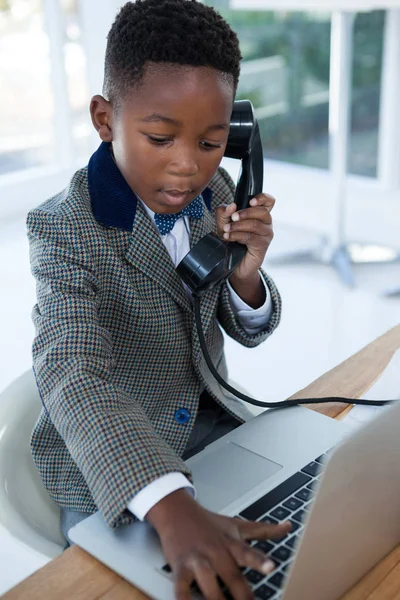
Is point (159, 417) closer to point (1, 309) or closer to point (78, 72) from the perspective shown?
point (1, 309)

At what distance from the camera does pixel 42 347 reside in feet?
2.69

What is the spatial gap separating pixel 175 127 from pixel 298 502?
1.38 ft

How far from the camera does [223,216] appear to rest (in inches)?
40.1

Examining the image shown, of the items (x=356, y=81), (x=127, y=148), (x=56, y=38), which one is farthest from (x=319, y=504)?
(x=56, y=38)

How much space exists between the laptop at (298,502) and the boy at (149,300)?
0.02 meters

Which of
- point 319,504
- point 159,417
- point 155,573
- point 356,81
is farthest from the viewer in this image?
point 356,81

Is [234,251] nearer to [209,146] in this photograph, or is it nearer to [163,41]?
[209,146]

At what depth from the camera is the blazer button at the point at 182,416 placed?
100cm

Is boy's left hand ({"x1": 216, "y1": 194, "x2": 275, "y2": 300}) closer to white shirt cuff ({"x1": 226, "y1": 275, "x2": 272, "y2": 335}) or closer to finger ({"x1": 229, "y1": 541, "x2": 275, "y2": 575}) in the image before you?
white shirt cuff ({"x1": 226, "y1": 275, "x2": 272, "y2": 335})

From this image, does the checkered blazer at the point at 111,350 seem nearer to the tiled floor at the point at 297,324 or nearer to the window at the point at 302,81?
the tiled floor at the point at 297,324

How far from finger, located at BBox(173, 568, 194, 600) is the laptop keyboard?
0.03 meters

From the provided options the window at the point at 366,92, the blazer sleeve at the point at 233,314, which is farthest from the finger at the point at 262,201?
the window at the point at 366,92

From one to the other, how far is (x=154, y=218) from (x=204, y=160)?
17cm

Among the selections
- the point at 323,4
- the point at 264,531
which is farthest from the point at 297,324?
the point at 264,531
